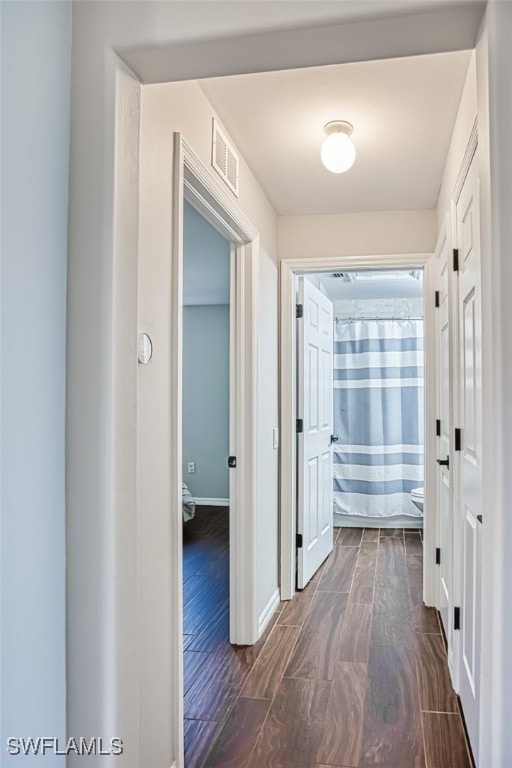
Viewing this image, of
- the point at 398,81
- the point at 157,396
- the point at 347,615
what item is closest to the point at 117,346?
the point at 157,396

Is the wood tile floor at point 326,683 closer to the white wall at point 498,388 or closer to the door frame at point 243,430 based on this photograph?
the door frame at point 243,430

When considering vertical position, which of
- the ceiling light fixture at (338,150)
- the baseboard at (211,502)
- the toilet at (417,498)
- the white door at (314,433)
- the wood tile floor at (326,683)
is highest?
the ceiling light fixture at (338,150)

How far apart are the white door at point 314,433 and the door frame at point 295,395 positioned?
0.08 m

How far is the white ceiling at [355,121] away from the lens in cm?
202

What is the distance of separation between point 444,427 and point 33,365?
7.47 feet

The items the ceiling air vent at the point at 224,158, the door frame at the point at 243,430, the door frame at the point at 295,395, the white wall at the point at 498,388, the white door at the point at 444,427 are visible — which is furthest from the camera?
the door frame at the point at 295,395

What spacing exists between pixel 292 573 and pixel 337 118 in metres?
2.60

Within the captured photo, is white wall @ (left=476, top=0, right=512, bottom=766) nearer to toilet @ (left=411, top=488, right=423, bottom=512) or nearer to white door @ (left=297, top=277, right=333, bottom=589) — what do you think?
white door @ (left=297, top=277, right=333, bottom=589)

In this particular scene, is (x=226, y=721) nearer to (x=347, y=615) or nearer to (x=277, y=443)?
(x=347, y=615)

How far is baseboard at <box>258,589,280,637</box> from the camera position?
9.69ft

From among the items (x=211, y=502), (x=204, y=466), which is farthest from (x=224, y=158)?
(x=211, y=502)

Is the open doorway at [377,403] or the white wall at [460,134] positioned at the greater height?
the white wall at [460,134]

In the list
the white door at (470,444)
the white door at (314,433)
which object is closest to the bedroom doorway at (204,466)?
the white door at (314,433)

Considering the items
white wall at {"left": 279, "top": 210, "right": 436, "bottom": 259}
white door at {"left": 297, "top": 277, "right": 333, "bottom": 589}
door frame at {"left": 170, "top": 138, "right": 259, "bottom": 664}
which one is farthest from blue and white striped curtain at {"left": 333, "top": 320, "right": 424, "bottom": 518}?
door frame at {"left": 170, "top": 138, "right": 259, "bottom": 664}
